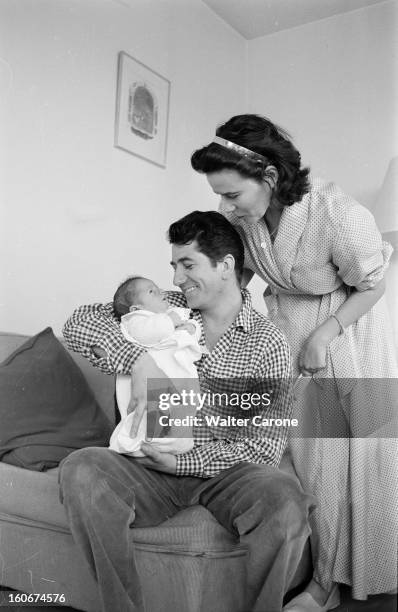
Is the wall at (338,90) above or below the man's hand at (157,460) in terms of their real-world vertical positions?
above

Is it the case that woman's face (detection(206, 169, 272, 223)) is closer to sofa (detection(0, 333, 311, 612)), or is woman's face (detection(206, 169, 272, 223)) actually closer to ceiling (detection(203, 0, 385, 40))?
sofa (detection(0, 333, 311, 612))

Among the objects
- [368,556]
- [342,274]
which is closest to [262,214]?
[342,274]

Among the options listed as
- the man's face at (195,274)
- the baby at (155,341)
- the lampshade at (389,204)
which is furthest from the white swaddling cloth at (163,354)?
the lampshade at (389,204)

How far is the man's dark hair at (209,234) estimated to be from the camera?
5.26ft

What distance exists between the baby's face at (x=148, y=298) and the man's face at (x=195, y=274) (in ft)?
0.19

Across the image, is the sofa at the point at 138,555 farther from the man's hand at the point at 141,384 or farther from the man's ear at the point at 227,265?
the man's ear at the point at 227,265

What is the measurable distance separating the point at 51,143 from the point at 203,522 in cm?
156

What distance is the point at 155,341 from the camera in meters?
1.50

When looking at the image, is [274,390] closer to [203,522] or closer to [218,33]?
[203,522]

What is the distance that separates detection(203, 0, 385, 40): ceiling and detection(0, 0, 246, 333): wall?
0.06 m

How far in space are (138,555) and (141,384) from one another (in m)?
0.38

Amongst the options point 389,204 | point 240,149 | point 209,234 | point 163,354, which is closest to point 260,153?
point 240,149

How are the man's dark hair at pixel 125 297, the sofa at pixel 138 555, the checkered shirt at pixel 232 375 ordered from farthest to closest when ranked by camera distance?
the man's dark hair at pixel 125 297 < the checkered shirt at pixel 232 375 < the sofa at pixel 138 555

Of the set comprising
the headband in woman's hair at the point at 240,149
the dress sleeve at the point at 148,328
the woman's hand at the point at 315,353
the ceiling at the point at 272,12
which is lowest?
the woman's hand at the point at 315,353
